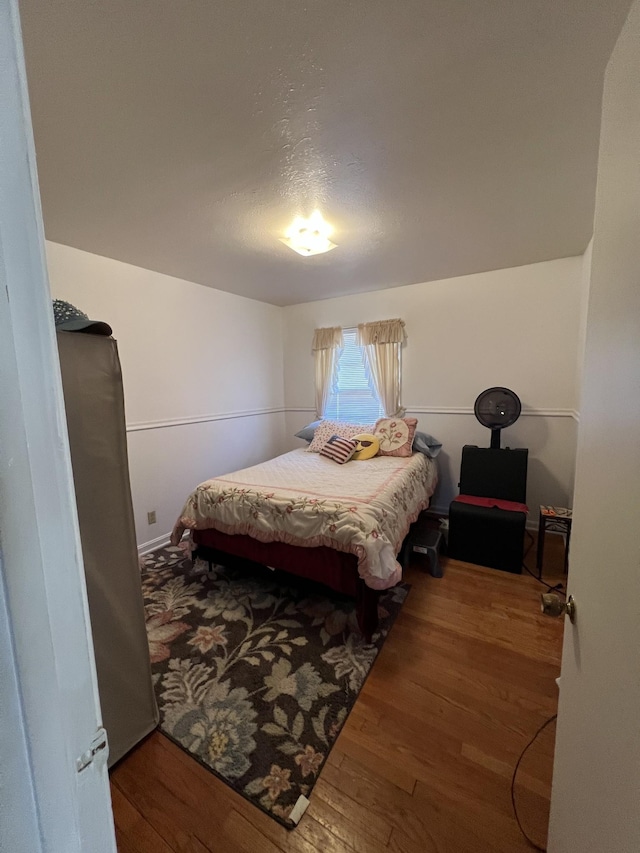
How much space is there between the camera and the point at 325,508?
6.01 ft

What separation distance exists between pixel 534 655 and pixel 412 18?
8.28ft

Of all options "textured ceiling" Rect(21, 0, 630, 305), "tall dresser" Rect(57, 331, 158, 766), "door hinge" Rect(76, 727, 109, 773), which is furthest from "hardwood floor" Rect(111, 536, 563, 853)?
"textured ceiling" Rect(21, 0, 630, 305)

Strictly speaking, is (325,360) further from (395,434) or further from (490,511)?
(490,511)

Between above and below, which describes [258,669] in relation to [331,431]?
below

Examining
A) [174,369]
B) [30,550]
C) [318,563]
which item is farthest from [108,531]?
[174,369]

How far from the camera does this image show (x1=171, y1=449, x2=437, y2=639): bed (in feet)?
5.57

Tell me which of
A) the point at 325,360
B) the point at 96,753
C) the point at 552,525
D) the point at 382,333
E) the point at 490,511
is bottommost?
the point at 552,525

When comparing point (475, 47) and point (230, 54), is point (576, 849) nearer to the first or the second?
point (475, 47)

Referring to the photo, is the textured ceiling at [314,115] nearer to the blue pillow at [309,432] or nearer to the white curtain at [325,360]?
the white curtain at [325,360]

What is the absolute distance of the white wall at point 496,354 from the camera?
2.78 metres

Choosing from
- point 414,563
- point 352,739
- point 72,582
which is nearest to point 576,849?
point 352,739

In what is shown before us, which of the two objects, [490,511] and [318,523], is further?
[490,511]

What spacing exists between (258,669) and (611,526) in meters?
1.63

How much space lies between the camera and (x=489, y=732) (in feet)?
4.19
